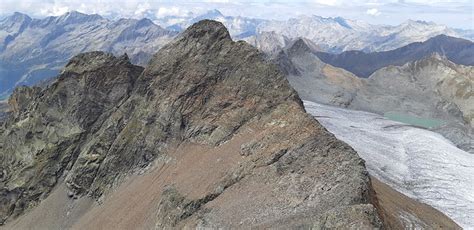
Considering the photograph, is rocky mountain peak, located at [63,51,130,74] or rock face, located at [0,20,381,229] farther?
rocky mountain peak, located at [63,51,130,74]

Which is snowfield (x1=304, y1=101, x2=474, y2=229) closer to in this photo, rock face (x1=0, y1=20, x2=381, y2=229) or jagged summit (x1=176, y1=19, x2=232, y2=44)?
rock face (x1=0, y1=20, x2=381, y2=229)

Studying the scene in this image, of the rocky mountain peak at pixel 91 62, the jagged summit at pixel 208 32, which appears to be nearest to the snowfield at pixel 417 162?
the jagged summit at pixel 208 32

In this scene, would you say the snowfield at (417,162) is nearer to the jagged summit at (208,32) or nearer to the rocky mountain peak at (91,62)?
the jagged summit at (208,32)

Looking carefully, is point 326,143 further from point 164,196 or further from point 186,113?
point 186,113

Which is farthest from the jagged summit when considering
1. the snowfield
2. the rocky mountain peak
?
the snowfield

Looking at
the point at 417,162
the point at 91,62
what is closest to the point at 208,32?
the point at 91,62

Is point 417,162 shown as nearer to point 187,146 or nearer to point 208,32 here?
point 208,32

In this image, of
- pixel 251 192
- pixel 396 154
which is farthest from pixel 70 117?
pixel 396 154
